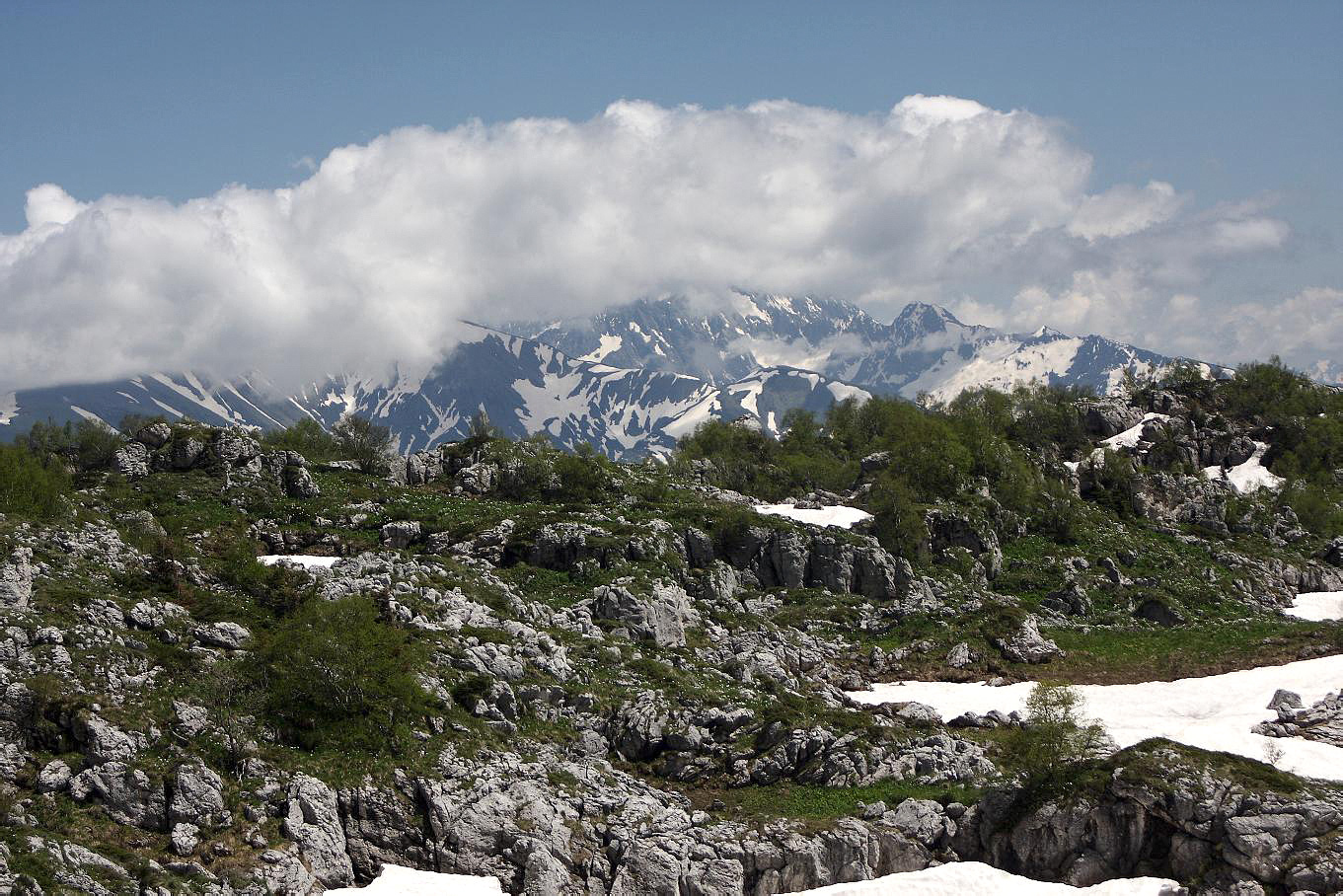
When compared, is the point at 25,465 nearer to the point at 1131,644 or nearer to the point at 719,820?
the point at 719,820

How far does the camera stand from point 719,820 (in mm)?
43594

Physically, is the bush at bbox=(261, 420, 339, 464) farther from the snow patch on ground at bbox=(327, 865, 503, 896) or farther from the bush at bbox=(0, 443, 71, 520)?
the snow patch on ground at bbox=(327, 865, 503, 896)

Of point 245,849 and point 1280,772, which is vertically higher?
point 1280,772

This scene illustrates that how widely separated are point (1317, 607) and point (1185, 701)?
1412 inches

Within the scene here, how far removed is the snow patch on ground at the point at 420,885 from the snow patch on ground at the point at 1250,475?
105 m

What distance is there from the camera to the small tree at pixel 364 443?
9681 centimetres

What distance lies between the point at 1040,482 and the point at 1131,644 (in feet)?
114

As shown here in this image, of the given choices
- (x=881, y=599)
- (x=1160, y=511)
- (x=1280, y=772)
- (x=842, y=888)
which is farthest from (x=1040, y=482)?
(x=842, y=888)

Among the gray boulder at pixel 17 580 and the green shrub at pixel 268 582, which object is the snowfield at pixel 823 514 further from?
the gray boulder at pixel 17 580

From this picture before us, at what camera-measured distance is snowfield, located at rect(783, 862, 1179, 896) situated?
131 ft

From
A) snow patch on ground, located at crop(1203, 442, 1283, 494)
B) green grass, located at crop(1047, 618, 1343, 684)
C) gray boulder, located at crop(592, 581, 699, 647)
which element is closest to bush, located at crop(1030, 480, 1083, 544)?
green grass, located at crop(1047, 618, 1343, 684)

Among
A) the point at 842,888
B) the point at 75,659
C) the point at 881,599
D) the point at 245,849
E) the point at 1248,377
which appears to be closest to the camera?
the point at 245,849

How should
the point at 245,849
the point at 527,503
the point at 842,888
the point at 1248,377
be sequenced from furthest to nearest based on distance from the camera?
the point at 1248,377 → the point at 527,503 → the point at 842,888 → the point at 245,849

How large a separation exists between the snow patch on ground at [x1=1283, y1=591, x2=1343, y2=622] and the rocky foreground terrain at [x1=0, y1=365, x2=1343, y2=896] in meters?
2.20
